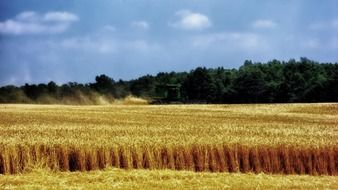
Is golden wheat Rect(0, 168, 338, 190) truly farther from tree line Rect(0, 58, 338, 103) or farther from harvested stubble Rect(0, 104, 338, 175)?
tree line Rect(0, 58, 338, 103)

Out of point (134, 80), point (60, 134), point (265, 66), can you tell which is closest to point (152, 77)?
point (134, 80)

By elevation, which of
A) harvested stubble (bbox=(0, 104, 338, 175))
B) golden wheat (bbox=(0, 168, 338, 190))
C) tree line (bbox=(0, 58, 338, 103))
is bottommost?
golden wheat (bbox=(0, 168, 338, 190))

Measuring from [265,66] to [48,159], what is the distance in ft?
337

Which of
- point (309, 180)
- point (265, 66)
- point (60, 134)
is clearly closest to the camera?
point (309, 180)

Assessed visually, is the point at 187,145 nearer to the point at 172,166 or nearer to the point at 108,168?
the point at 172,166

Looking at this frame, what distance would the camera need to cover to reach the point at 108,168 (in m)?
19.4

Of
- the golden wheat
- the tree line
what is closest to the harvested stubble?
the golden wheat

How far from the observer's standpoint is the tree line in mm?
81188

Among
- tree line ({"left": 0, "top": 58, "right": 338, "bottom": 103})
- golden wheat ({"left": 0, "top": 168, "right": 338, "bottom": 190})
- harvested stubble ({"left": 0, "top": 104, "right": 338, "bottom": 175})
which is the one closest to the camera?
golden wheat ({"left": 0, "top": 168, "right": 338, "bottom": 190})

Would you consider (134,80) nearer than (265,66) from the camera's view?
No

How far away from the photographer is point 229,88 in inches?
→ 3905

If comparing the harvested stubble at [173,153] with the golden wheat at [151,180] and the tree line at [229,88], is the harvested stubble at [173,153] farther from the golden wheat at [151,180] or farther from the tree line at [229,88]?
the tree line at [229,88]

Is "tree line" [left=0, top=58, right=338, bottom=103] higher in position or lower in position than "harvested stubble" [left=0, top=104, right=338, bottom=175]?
higher

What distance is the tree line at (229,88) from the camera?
266 ft
